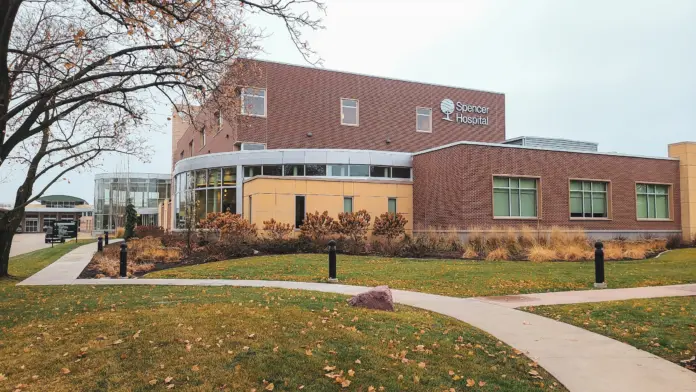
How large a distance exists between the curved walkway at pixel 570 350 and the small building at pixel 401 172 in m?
14.6

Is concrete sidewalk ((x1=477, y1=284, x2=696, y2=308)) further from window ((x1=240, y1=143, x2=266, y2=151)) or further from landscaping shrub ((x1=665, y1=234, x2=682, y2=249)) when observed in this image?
window ((x1=240, y1=143, x2=266, y2=151))

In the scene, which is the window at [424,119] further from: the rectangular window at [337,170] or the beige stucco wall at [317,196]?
the rectangular window at [337,170]

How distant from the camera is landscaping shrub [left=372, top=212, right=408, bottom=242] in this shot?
24.9 meters

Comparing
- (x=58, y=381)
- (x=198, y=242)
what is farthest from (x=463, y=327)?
(x=198, y=242)

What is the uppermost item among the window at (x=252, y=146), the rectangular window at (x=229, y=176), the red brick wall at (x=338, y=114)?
the red brick wall at (x=338, y=114)

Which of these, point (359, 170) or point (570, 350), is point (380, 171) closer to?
point (359, 170)

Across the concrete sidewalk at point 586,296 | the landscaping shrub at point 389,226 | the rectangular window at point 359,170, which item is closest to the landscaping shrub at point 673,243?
the landscaping shrub at point 389,226

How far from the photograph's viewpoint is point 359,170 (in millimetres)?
29453

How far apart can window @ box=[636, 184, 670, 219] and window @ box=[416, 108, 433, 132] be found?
51.3 feet

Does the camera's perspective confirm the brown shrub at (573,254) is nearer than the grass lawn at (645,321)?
No

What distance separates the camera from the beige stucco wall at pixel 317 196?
2580 centimetres

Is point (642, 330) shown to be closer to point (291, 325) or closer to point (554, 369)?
point (554, 369)

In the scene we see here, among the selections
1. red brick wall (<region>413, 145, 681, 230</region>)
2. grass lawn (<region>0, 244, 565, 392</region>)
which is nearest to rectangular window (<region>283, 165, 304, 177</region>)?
red brick wall (<region>413, 145, 681, 230</region>)

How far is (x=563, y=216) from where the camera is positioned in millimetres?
26844
